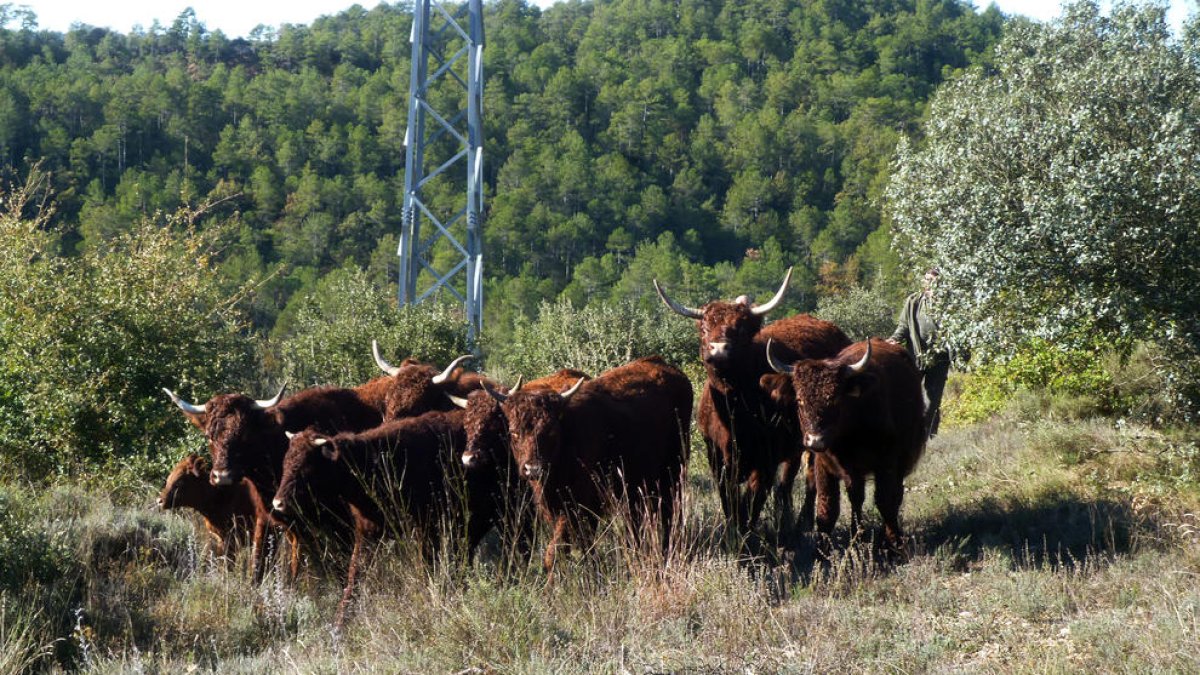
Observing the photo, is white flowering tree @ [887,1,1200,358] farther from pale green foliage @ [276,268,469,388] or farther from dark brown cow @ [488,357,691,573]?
pale green foliage @ [276,268,469,388]

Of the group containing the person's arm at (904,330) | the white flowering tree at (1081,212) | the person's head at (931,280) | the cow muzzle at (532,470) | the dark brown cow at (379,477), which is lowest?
the dark brown cow at (379,477)

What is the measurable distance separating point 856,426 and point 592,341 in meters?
8.83

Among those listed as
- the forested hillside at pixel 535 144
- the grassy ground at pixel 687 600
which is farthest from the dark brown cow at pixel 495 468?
the forested hillside at pixel 535 144

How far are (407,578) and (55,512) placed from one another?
4395 mm

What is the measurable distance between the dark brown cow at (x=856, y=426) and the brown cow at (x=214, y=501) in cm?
480

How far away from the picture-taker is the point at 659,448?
9.53 metres

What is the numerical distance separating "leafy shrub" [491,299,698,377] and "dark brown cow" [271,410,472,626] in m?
7.43

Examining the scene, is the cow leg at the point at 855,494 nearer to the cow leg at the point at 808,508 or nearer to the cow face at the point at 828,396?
the cow face at the point at 828,396

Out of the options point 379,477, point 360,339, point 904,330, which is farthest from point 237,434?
point 904,330

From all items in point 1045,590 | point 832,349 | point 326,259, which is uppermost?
point 832,349

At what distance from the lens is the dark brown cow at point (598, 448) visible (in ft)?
26.8

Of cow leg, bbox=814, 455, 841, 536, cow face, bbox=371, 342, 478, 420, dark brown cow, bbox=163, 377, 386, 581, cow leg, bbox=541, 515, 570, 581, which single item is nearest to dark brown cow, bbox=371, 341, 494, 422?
cow face, bbox=371, 342, 478, 420

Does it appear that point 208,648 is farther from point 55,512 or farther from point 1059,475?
point 1059,475

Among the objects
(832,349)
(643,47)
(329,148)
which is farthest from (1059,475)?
(643,47)
